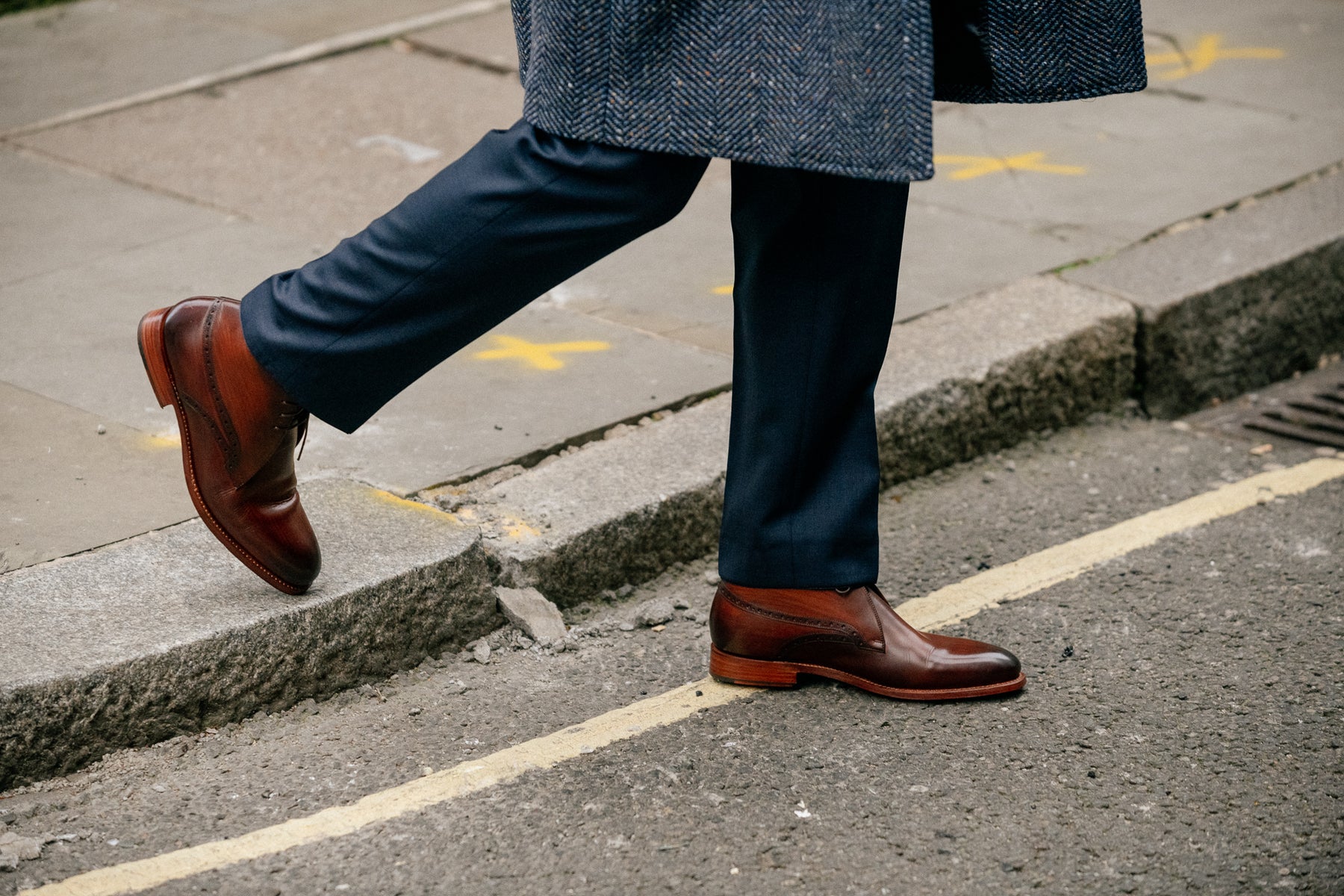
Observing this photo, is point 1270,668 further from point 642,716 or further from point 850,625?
point 642,716

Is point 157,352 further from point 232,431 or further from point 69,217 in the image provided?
point 69,217

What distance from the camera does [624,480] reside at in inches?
116

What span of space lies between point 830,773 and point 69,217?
9.68 feet

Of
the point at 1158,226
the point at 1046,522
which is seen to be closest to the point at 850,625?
the point at 1046,522

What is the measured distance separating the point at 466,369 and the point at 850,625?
4.34ft

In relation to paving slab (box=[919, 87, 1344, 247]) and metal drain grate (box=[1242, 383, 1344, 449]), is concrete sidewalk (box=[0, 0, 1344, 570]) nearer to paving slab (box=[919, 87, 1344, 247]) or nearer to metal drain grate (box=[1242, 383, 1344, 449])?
paving slab (box=[919, 87, 1344, 247])

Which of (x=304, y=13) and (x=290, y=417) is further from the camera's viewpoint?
(x=304, y=13)

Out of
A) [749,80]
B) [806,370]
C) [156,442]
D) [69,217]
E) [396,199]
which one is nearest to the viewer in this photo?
[749,80]

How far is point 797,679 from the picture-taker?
2.53 m

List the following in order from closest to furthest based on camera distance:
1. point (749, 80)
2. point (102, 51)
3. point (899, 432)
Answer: point (749, 80), point (899, 432), point (102, 51)

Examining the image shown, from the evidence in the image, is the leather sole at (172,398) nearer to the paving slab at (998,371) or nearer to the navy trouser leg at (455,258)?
the navy trouser leg at (455,258)

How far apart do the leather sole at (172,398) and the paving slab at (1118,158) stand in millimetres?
2683

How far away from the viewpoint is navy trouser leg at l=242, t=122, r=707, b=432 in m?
2.07

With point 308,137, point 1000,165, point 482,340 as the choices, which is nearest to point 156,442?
point 482,340
